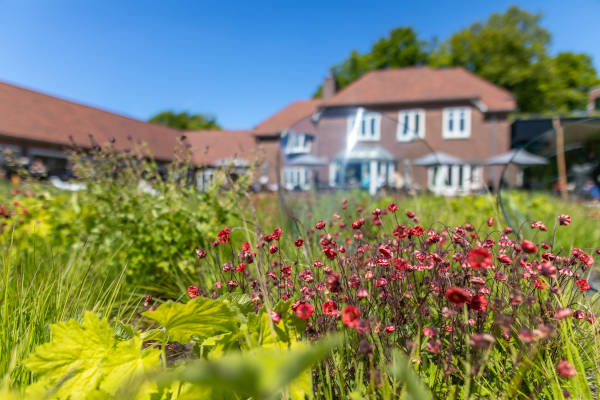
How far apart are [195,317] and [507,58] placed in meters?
39.7

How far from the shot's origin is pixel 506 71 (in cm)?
3372

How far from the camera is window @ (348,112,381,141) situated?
3887mm

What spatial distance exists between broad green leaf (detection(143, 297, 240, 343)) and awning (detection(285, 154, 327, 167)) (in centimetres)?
313

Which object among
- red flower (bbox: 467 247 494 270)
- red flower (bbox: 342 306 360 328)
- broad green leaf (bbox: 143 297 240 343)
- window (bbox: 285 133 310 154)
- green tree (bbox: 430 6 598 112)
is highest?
green tree (bbox: 430 6 598 112)

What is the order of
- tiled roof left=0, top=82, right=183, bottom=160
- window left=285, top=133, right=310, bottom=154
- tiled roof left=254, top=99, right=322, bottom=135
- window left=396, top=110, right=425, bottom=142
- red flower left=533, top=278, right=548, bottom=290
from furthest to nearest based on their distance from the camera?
1. tiled roof left=254, top=99, right=322, bottom=135
2. window left=396, top=110, right=425, bottom=142
3. tiled roof left=0, top=82, right=183, bottom=160
4. window left=285, top=133, right=310, bottom=154
5. red flower left=533, top=278, right=548, bottom=290

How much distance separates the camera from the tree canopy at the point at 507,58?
3359cm

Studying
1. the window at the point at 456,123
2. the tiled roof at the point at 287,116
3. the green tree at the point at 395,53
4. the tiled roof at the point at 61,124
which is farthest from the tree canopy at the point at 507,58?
the tiled roof at the point at 61,124

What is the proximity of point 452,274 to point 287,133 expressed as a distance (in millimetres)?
3298

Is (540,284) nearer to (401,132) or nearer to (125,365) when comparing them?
(125,365)

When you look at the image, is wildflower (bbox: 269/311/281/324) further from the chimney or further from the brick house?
the chimney

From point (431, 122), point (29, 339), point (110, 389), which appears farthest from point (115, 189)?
point (431, 122)

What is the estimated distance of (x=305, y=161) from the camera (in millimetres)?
4289

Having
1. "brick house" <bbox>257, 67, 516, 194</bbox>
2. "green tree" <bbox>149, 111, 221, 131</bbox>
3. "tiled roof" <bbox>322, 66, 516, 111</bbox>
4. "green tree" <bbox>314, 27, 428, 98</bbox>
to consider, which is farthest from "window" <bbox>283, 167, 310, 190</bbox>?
"green tree" <bbox>149, 111, 221, 131</bbox>

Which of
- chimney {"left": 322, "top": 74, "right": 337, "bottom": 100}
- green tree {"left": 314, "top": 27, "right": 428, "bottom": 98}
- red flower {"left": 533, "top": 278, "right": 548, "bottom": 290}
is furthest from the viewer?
green tree {"left": 314, "top": 27, "right": 428, "bottom": 98}
